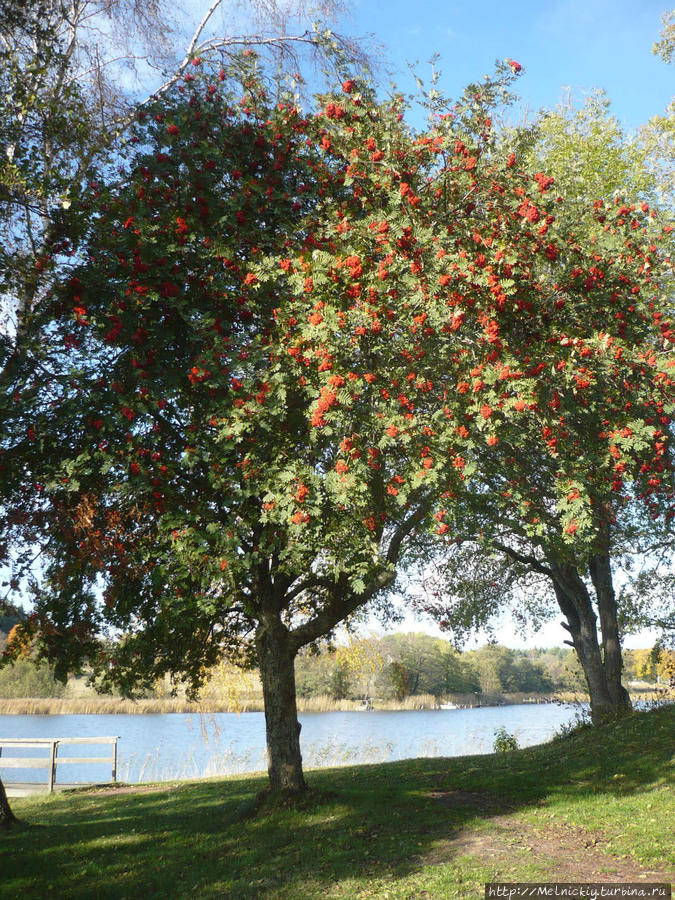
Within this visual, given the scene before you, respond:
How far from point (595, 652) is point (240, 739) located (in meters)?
18.4

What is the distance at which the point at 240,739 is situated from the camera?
30203 mm

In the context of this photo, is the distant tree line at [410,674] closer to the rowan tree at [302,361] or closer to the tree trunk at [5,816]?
the tree trunk at [5,816]

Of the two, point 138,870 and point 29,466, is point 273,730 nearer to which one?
point 138,870

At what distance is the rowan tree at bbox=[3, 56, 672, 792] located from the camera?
805 cm

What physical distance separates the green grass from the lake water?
6.64m

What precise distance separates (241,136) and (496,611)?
615 inches

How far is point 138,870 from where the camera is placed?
8438 millimetres

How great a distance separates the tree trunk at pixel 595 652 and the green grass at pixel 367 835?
3.49m

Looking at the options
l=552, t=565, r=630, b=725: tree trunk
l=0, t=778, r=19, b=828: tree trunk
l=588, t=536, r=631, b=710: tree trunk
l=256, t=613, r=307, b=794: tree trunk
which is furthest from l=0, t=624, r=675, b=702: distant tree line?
l=0, t=778, r=19, b=828: tree trunk

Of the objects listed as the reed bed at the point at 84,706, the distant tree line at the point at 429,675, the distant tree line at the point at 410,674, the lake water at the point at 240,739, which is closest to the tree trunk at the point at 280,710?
the distant tree line at the point at 410,674

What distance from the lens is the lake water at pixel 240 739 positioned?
2155 centimetres

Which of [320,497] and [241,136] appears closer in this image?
[320,497]

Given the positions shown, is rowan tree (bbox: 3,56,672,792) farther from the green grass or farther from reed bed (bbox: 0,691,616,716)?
reed bed (bbox: 0,691,616,716)

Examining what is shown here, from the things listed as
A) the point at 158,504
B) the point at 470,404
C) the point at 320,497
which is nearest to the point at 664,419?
the point at 470,404
